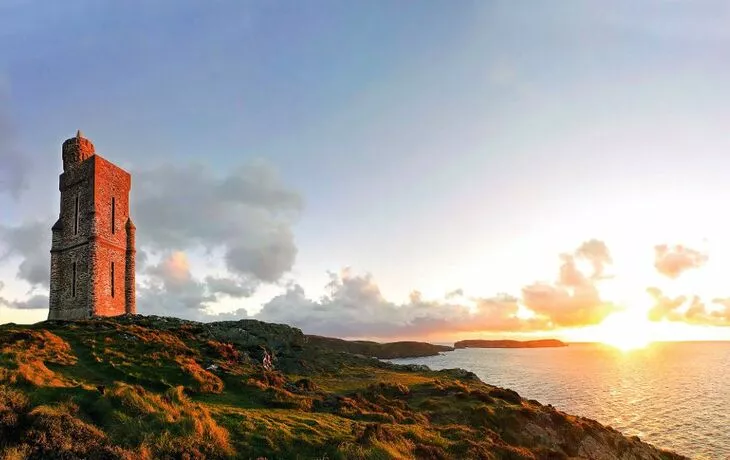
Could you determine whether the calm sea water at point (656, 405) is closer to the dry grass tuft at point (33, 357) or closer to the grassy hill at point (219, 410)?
the grassy hill at point (219, 410)

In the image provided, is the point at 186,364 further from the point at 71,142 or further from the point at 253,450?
the point at 71,142

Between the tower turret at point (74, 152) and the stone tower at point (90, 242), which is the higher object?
the tower turret at point (74, 152)

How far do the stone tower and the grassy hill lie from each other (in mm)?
3965

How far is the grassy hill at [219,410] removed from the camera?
14.4 metres

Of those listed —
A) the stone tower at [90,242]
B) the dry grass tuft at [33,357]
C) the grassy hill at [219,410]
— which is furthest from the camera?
the stone tower at [90,242]

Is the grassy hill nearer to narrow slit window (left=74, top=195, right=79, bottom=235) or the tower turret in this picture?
narrow slit window (left=74, top=195, right=79, bottom=235)

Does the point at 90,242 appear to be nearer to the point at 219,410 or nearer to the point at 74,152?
the point at 74,152

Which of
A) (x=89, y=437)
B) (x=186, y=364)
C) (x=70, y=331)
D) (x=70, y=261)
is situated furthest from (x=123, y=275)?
(x=89, y=437)

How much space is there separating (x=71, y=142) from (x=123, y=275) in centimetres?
1450

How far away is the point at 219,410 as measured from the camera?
1905cm

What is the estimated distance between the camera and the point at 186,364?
26.2 meters

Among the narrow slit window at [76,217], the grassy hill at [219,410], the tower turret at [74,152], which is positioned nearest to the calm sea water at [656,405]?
the grassy hill at [219,410]

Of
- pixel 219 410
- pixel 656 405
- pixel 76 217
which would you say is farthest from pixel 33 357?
pixel 656 405

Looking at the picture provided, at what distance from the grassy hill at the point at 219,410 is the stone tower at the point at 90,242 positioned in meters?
3.97
